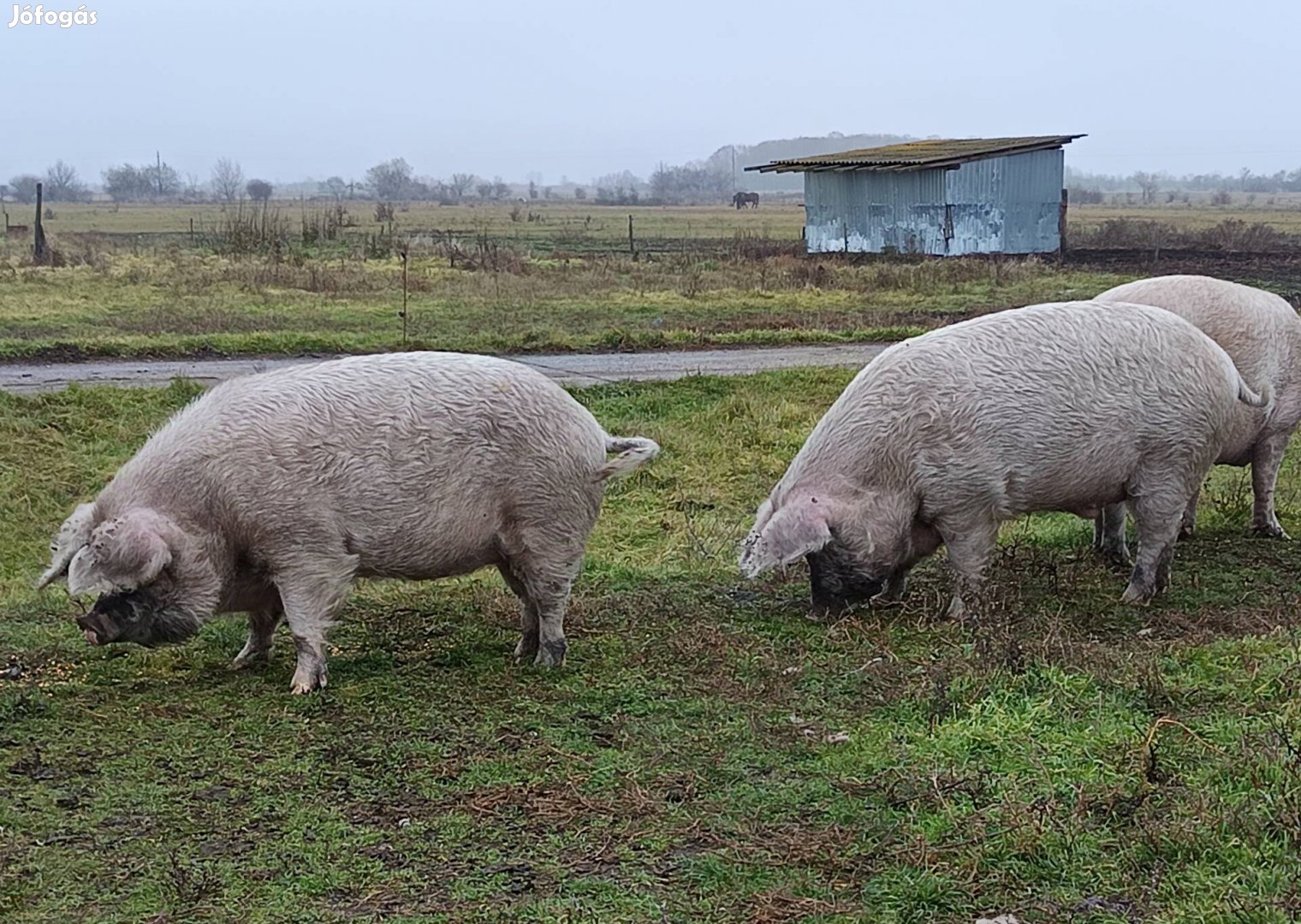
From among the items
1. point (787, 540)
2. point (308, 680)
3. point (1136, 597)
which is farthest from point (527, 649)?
point (1136, 597)

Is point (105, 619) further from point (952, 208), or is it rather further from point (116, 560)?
point (952, 208)

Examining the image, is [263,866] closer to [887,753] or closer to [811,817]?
[811,817]

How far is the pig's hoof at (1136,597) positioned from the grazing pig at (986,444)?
0.33 meters

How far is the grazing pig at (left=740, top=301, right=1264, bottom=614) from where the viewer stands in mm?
7754

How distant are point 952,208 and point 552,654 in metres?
31.9

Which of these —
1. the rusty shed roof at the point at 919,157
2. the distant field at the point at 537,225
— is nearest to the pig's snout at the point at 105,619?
the rusty shed roof at the point at 919,157

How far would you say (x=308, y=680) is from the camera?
267 inches

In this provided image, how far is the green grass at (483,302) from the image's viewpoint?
66.7ft

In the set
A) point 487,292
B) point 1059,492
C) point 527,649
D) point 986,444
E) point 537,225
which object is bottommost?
point 527,649

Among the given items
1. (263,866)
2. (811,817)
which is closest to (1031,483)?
(811,817)

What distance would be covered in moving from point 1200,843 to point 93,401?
12.1m

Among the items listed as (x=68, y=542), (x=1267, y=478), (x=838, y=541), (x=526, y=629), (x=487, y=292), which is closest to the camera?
(x=68, y=542)

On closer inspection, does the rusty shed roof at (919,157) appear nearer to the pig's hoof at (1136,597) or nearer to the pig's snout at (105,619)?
the pig's hoof at (1136,597)

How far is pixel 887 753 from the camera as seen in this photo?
18.0 ft
